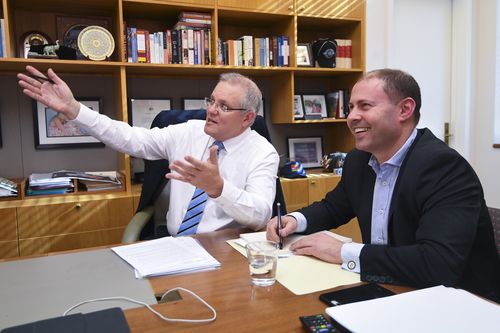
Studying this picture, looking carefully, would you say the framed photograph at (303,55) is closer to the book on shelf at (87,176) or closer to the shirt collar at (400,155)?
the book on shelf at (87,176)

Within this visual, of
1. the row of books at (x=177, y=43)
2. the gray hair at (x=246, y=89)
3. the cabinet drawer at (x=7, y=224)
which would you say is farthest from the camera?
the row of books at (x=177, y=43)

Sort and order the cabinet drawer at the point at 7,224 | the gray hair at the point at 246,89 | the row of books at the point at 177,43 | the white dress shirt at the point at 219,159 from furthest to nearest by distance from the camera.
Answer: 1. the row of books at the point at 177,43
2. the cabinet drawer at the point at 7,224
3. the gray hair at the point at 246,89
4. the white dress shirt at the point at 219,159

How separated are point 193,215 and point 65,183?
116 cm

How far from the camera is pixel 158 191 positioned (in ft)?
7.07

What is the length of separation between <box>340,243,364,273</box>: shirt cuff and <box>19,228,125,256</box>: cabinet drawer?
1.73m

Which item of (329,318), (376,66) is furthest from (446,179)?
(376,66)

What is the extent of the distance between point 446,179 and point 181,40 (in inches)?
83.1

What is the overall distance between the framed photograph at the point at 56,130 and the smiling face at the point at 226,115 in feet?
4.27

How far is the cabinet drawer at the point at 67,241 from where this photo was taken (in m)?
2.32

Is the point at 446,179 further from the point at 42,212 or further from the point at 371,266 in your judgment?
the point at 42,212

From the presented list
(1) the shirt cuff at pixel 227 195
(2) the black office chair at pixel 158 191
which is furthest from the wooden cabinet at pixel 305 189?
(1) the shirt cuff at pixel 227 195

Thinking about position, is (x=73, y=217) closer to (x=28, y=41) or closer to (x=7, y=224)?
(x=7, y=224)

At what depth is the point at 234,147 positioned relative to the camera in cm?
193

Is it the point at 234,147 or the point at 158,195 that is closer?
the point at 234,147
